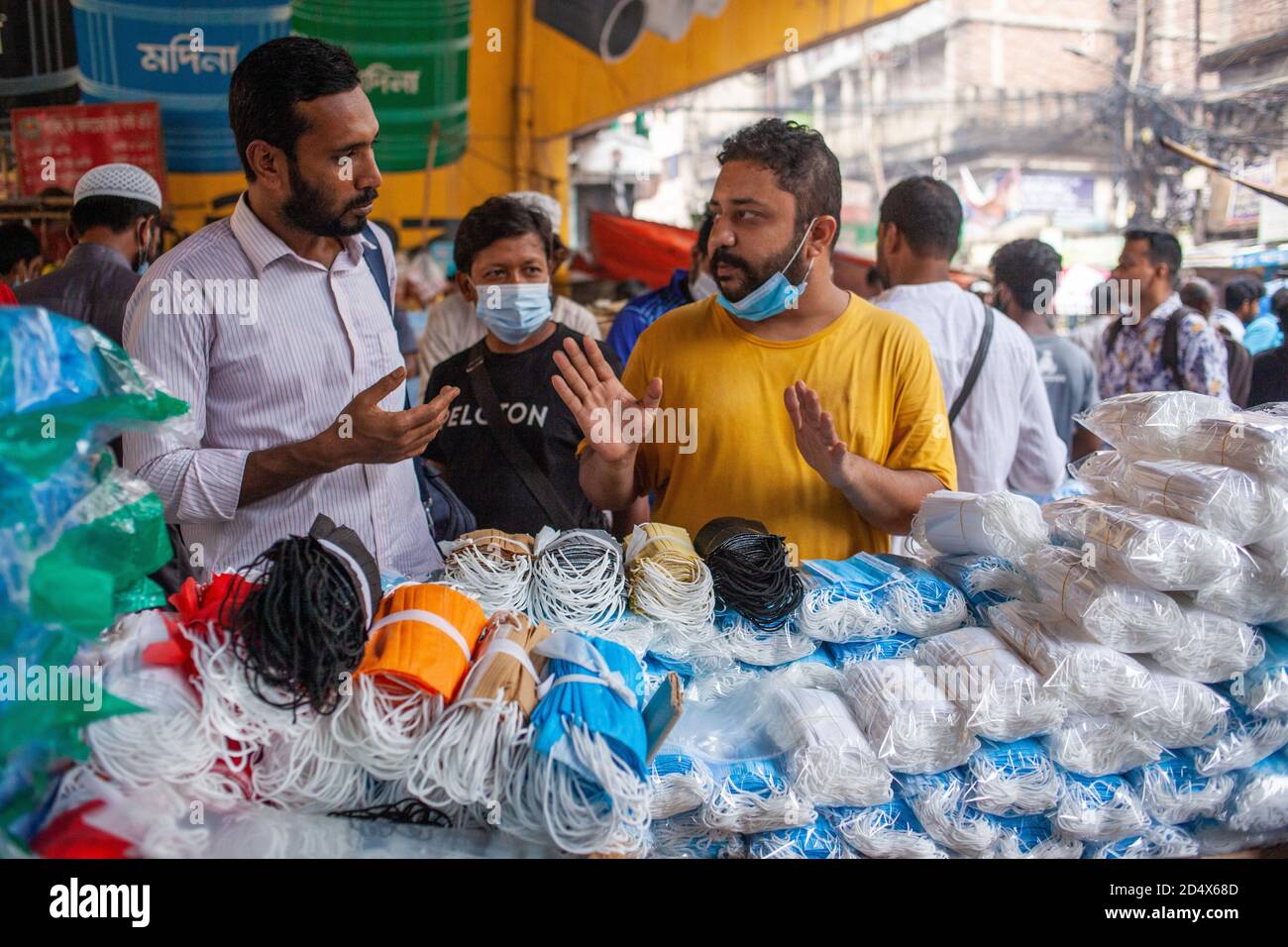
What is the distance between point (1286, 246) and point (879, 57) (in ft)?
31.8

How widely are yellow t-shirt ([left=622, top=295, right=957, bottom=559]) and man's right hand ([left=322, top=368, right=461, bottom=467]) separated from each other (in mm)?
597

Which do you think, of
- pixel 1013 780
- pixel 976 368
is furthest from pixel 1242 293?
pixel 1013 780

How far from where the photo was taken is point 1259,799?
151 centimetres

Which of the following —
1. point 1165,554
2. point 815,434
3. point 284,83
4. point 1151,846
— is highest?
point 284,83

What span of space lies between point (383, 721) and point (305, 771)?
0.12 metres

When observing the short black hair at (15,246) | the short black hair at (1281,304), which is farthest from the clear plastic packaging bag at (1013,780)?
the short black hair at (15,246)

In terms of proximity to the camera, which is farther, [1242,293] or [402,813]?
[1242,293]

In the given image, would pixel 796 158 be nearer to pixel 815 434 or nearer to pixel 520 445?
pixel 815 434

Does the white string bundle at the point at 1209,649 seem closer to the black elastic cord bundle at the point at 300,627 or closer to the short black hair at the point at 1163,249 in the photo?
the black elastic cord bundle at the point at 300,627

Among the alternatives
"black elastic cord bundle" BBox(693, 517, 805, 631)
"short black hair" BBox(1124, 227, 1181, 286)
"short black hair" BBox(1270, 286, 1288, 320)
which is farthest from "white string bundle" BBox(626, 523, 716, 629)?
"short black hair" BBox(1270, 286, 1288, 320)

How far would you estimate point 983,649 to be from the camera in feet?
4.96

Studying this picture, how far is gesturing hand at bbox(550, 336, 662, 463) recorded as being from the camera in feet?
5.94

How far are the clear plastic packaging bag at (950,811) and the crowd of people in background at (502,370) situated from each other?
62 centimetres
